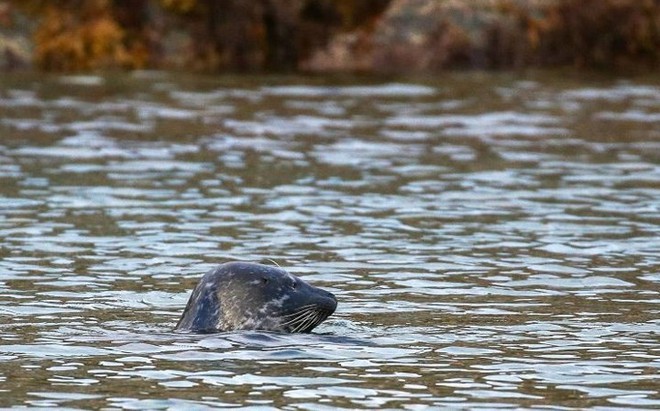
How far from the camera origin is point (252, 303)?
11.3 meters

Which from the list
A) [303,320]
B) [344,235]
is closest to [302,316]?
[303,320]

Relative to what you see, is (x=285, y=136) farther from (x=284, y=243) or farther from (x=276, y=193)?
(x=284, y=243)

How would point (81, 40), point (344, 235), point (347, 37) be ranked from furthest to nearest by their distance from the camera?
point (347, 37) < point (81, 40) < point (344, 235)

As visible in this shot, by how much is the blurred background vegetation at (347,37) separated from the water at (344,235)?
103 inches

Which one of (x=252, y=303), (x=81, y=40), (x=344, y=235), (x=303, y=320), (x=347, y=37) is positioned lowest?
(x=344, y=235)

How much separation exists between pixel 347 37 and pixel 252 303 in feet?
77.3

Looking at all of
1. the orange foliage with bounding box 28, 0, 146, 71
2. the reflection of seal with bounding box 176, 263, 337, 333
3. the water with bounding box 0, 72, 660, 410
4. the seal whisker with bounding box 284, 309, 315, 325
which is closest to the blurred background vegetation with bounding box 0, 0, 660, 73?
the orange foliage with bounding box 28, 0, 146, 71

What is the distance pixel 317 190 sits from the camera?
63.6ft

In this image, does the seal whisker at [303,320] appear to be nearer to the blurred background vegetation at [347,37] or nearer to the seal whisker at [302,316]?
the seal whisker at [302,316]

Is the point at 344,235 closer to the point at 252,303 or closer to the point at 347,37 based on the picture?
the point at 252,303

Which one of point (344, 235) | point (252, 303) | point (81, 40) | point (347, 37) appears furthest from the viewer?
point (347, 37)

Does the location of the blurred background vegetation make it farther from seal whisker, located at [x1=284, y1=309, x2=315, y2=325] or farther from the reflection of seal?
seal whisker, located at [x1=284, y1=309, x2=315, y2=325]

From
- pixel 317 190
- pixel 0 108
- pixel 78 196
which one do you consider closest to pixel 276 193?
pixel 317 190

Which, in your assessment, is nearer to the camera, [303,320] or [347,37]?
[303,320]
